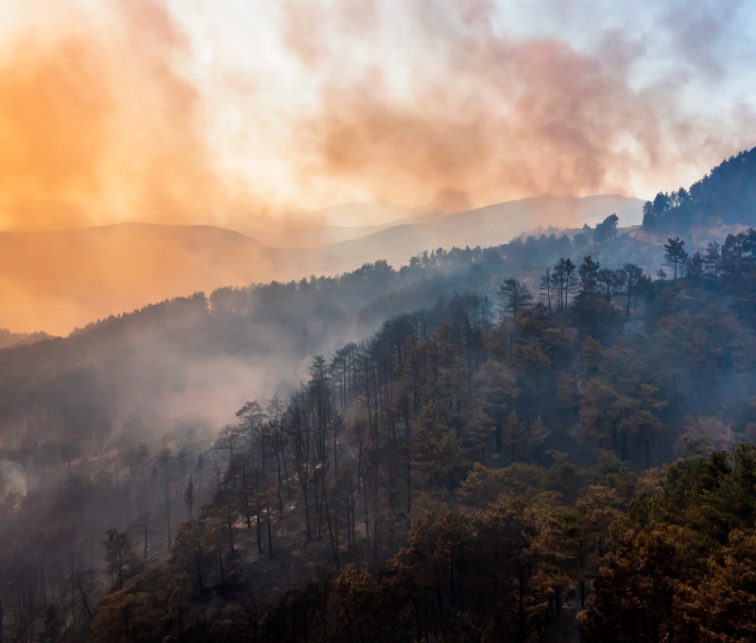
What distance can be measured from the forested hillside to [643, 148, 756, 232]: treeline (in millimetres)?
94591

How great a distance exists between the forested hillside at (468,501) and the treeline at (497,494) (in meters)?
0.23

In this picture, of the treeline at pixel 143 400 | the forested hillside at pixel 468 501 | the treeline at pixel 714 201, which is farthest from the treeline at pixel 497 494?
the treeline at pixel 714 201

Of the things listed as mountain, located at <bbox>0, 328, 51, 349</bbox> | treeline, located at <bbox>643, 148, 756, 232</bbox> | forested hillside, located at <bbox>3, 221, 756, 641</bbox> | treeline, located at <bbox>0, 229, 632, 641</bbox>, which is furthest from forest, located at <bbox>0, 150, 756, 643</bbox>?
treeline, located at <bbox>643, 148, 756, 232</bbox>

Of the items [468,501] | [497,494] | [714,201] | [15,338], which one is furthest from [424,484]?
[15,338]

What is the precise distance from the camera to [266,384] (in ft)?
437

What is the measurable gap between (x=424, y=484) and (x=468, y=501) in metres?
11.0

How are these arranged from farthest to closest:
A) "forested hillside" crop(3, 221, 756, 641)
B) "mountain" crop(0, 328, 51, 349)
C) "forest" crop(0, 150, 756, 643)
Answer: "mountain" crop(0, 328, 51, 349) < "forest" crop(0, 150, 756, 643) < "forested hillside" crop(3, 221, 756, 641)

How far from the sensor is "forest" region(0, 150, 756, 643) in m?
27.5

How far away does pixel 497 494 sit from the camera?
157 feet

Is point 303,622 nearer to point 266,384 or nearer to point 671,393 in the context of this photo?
point 671,393

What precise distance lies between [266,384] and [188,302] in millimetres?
72617

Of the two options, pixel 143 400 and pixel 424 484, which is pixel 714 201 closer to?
pixel 424 484

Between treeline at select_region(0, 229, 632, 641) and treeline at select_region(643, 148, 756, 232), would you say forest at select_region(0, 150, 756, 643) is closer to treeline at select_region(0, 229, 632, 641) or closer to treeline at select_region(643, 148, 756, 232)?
treeline at select_region(0, 229, 632, 641)

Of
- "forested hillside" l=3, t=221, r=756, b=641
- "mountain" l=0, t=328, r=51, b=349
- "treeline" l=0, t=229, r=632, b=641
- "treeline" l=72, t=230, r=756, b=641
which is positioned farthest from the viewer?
"mountain" l=0, t=328, r=51, b=349
